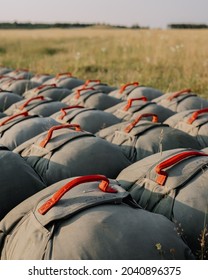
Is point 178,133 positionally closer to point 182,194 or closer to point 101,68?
point 182,194

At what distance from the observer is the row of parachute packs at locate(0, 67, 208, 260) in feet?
6.62

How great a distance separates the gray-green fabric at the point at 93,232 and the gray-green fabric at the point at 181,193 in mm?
243

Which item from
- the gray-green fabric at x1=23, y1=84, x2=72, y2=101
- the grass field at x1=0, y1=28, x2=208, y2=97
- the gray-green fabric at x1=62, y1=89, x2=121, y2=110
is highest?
the gray-green fabric at x1=62, y1=89, x2=121, y2=110

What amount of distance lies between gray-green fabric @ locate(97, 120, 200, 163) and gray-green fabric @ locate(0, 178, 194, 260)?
4.48 feet

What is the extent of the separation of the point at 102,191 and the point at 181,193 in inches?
20.2

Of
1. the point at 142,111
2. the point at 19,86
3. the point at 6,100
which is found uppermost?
the point at 142,111

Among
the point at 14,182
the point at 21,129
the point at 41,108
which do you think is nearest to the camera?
the point at 14,182

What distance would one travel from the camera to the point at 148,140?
3623 mm

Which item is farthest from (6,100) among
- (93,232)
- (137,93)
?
(93,232)

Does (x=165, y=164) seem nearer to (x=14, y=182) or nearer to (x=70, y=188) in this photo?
(x=70, y=188)

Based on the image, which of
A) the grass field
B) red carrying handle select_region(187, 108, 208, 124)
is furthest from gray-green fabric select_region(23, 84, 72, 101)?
the grass field

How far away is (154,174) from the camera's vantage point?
2.65 meters

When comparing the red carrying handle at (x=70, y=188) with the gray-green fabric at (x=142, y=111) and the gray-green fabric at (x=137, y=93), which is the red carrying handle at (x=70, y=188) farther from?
the gray-green fabric at (x=137, y=93)

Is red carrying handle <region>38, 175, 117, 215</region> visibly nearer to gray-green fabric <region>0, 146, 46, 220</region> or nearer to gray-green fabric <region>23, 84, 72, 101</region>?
gray-green fabric <region>0, 146, 46, 220</region>
